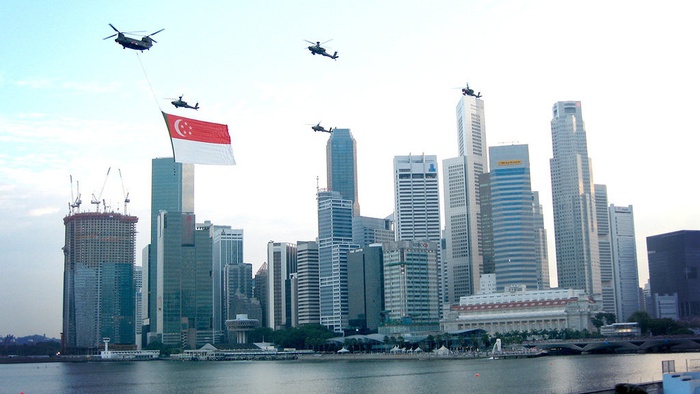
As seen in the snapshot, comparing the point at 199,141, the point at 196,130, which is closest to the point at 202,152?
the point at 199,141

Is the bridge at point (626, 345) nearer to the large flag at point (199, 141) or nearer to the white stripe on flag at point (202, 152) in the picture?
the large flag at point (199, 141)

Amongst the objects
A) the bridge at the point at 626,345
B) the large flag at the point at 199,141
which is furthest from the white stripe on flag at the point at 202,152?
the bridge at the point at 626,345

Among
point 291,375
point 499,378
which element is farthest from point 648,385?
point 291,375

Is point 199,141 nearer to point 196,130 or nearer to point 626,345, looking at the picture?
point 196,130

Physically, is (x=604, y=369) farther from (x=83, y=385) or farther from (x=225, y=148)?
(x=225, y=148)

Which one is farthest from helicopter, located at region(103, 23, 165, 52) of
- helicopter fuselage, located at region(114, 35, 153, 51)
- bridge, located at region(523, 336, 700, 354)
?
bridge, located at region(523, 336, 700, 354)

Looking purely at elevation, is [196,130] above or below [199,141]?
above
